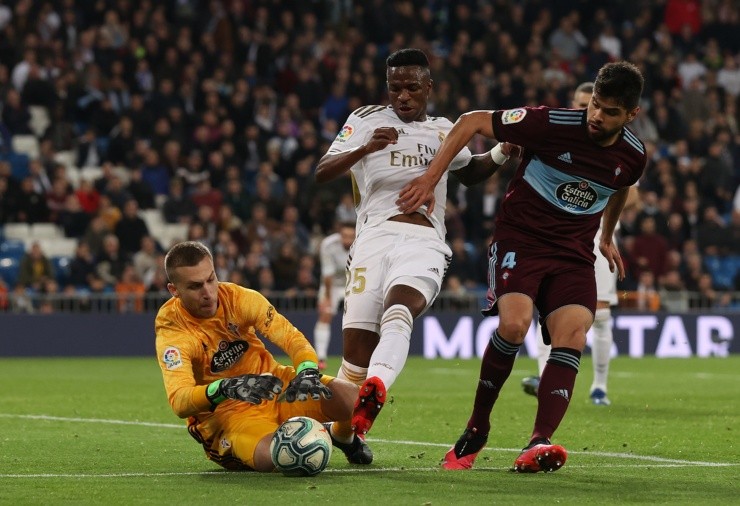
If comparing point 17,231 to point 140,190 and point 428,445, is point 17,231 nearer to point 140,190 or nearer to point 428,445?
point 140,190

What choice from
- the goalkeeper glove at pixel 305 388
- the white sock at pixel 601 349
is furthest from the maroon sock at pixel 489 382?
the white sock at pixel 601 349

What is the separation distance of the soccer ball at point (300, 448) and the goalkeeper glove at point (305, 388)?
0.21 metres

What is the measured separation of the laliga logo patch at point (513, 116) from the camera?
7.39 metres

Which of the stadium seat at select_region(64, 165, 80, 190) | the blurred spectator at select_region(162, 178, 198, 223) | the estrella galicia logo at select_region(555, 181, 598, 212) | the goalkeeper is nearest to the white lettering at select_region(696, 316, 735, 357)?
the blurred spectator at select_region(162, 178, 198, 223)

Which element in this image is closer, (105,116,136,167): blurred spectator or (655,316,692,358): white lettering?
(655,316,692,358): white lettering

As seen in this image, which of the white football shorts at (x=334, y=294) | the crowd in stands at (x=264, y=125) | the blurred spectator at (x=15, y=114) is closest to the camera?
the white football shorts at (x=334, y=294)

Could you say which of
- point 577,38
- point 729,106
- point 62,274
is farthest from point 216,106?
point 729,106

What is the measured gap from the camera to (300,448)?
690cm

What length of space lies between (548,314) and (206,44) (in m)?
17.9

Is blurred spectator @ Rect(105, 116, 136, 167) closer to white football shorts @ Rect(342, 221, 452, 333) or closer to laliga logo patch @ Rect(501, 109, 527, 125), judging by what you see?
white football shorts @ Rect(342, 221, 452, 333)

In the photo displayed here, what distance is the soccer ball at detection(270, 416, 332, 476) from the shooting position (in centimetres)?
690

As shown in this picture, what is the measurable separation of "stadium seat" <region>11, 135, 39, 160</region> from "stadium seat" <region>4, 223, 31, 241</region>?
59.1 inches

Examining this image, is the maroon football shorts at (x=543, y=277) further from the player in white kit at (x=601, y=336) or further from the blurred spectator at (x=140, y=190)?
the blurred spectator at (x=140, y=190)

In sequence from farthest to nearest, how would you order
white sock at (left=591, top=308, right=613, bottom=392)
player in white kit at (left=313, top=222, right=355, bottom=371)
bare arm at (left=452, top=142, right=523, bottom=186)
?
player in white kit at (left=313, top=222, right=355, bottom=371) < white sock at (left=591, top=308, right=613, bottom=392) < bare arm at (left=452, top=142, right=523, bottom=186)
